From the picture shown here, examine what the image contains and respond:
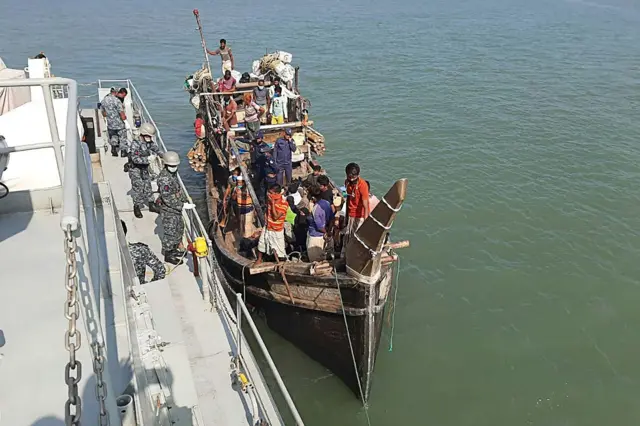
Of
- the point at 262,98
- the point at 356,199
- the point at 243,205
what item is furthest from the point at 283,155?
the point at 356,199

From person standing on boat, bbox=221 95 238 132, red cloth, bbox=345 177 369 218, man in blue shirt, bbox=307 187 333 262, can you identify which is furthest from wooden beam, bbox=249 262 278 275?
person standing on boat, bbox=221 95 238 132

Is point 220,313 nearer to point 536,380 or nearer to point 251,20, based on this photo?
point 536,380

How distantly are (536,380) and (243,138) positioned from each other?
334 inches

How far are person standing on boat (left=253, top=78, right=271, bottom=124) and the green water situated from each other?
4807 millimetres

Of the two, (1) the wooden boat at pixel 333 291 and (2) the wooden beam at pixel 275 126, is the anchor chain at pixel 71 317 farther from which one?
(2) the wooden beam at pixel 275 126

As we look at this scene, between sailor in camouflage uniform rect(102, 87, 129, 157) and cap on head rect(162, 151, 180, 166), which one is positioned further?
sailor in camouflage uniform rect(102, 87, 129, 157)

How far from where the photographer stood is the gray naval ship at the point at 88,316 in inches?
114

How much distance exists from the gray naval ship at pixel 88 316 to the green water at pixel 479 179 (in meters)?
2.75

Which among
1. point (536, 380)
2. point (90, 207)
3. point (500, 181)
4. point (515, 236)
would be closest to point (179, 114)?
point (500, 181)

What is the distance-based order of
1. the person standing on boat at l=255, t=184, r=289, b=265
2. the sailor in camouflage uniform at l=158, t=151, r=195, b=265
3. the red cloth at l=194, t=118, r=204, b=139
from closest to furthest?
the person standing on boat at l=255, t=184, r=289, b=265, the sailor in camouflage uniform at l=158, t=151, r=195, b=265, the red cloth at l=194, t=118, r=204, b=139

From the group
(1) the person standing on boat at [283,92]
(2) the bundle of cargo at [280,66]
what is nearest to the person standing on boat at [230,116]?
(1) the person standing on boat at [283,92]

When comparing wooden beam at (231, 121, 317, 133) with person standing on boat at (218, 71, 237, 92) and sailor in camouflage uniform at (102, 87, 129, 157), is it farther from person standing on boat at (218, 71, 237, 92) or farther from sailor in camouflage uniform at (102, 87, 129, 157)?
sailor in camouflage uniform at (102, 87, 129, 157)

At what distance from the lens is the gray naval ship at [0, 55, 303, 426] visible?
9.53 feet

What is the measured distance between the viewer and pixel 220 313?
7941mm
